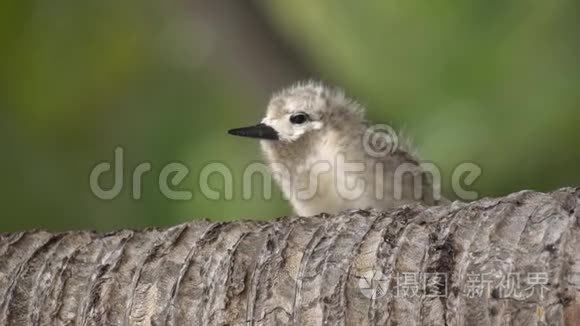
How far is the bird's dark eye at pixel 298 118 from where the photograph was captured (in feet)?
5.54

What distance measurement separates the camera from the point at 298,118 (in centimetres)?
169

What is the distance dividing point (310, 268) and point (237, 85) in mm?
1205

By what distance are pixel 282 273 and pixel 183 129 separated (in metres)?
1.15

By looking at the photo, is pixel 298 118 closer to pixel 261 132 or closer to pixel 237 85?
pixel 261 132

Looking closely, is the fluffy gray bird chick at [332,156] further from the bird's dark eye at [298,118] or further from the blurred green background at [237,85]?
the blurred green background at [237,85]

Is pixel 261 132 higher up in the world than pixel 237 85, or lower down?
→ lower down

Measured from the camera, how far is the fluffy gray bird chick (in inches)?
63.0
